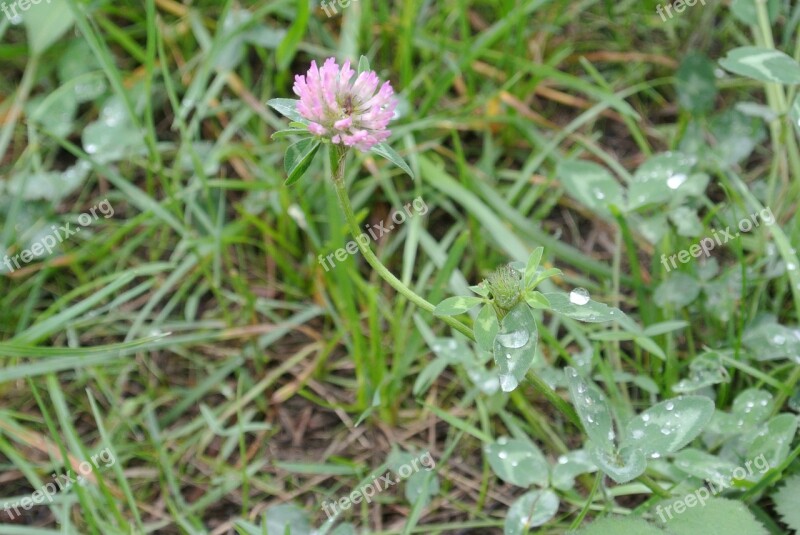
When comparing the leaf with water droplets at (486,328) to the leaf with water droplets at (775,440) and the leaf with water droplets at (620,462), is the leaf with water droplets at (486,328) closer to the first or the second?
the leaf with water droplets at (620,462)

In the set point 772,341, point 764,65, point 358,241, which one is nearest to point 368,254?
point 358,241

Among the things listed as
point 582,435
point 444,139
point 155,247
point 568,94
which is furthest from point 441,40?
point 582,435

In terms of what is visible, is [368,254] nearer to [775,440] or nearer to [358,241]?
[358,241]

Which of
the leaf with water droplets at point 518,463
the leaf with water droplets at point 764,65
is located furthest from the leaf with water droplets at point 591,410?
the leaf with water droplets at point 764,65

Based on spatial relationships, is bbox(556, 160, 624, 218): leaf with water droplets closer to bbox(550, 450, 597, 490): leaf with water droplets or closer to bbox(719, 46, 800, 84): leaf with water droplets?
bbox(719, 46, 800, 84): leaf with water droplets

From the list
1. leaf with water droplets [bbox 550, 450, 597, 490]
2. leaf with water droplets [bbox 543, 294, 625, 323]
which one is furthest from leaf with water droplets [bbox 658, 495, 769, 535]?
leaf with water droplets [bbox 543, 294, 625, 323]

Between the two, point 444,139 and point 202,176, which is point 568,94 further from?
point 202,176
